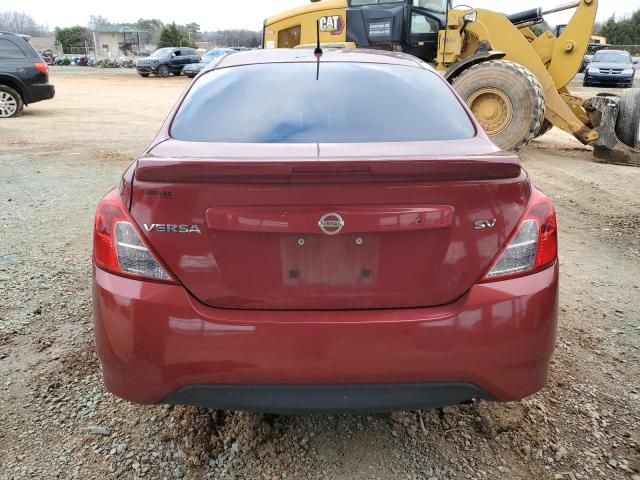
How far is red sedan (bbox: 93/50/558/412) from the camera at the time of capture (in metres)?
1.88

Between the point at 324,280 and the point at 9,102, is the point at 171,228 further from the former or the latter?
the point at 9,102

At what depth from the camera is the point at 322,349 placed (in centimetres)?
192

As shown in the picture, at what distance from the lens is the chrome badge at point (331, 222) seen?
1.87 m

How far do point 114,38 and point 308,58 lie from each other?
90243 mm

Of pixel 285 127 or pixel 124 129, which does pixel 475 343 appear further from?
pixel 124 129

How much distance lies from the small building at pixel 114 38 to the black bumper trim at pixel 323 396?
79119 mm

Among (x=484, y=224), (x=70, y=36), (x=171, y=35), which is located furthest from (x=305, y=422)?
(x=70, y=36)

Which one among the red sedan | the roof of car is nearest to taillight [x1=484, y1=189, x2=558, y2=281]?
the red sedan

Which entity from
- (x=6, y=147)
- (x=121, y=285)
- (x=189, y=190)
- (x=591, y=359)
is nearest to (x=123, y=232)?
(x=121, y=285)

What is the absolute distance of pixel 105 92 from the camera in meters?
23.3

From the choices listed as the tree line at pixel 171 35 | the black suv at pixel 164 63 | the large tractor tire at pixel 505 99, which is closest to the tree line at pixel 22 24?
the tree line at pixel 171 35

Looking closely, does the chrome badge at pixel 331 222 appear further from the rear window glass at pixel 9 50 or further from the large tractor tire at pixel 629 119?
the rear window glass at pixel 9 50

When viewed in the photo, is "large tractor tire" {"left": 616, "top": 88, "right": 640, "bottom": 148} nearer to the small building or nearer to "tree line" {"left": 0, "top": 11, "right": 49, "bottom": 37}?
the small building

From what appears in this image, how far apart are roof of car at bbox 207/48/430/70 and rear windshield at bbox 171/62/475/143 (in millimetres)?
87
